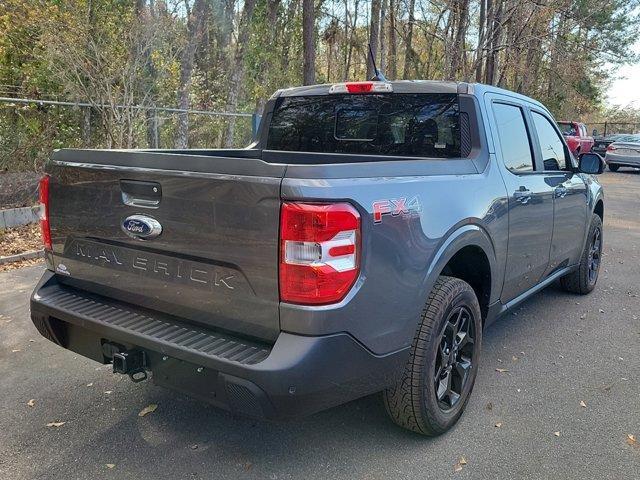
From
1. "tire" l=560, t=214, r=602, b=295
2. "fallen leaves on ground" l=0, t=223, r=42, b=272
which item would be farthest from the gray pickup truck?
"fallen leaves on ground" l=0, t=223, r=42, b=272

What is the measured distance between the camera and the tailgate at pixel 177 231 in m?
2.17

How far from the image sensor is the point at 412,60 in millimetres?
29344

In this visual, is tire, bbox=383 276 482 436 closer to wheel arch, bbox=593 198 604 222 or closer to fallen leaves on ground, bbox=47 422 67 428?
fallen leaves on ground, bbox=47 422 67 428

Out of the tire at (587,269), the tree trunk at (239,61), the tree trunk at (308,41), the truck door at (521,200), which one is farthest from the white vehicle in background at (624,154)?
the truck door at (521,200)

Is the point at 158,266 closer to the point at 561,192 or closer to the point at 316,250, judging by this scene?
the point at 316,250

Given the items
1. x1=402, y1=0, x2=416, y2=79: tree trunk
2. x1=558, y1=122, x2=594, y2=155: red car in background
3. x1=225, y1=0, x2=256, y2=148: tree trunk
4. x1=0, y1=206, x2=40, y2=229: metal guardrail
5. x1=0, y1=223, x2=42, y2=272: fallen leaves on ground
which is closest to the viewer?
x1=0, y1=223, x2=42, y2=272: fallen leaves on ground

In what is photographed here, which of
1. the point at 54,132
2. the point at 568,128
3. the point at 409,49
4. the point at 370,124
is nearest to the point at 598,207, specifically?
the point at 370,124

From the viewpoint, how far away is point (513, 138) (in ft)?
12.6

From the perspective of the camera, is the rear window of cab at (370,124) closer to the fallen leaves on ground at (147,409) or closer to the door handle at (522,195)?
the door handle at (522,195)

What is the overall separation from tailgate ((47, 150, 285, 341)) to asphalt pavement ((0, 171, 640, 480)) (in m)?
0.80

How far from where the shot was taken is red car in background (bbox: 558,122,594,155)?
19766 mm

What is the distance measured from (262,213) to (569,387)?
8.60 feet

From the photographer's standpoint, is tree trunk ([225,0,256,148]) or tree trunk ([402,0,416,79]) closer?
tree trunk ([225,0,256,148])

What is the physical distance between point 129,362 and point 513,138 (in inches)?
117
